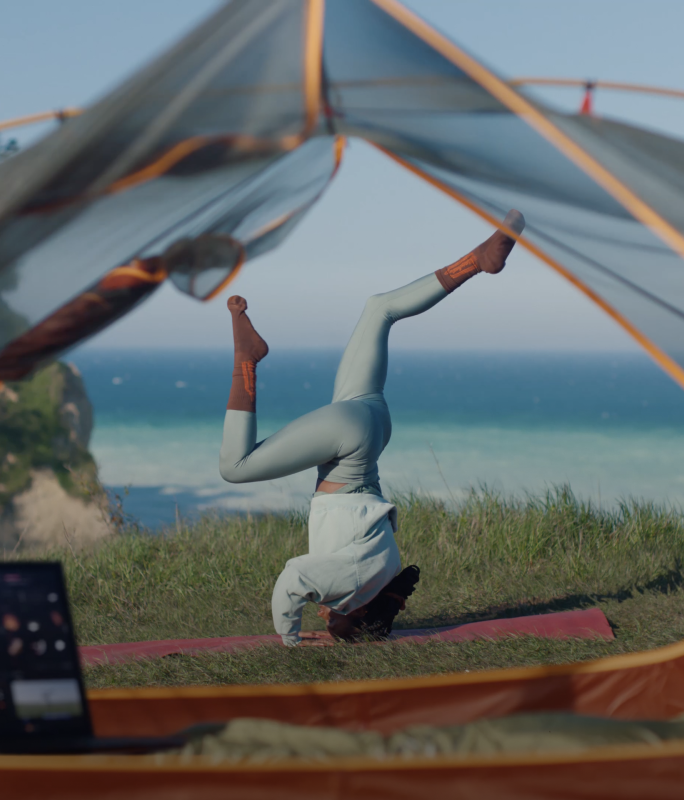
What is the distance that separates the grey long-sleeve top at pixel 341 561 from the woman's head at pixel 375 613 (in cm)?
14

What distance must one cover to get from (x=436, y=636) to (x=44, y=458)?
11.4 metres

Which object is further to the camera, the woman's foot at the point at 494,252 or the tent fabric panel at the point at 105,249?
the woman's foot at the point at 494,252

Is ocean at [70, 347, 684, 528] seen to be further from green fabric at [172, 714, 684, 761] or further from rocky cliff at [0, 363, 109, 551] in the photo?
green fabric at [172, 714, 684, 761]

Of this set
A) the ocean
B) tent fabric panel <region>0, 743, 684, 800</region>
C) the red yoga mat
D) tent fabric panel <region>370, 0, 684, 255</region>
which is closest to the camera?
tent fabric panel <region>0, 743, 684, 800</region>

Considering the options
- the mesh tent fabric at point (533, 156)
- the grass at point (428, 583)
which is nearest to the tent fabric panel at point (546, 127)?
the mesh tent fabric at point (533, 156)

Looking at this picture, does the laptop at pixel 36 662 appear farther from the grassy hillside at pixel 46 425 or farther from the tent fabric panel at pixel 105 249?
the grassy hillside at pixel 46 425

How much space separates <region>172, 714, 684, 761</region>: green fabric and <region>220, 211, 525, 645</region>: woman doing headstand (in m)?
1.18

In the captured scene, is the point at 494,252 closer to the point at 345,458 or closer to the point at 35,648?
the point at 345,458

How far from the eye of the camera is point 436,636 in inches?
131

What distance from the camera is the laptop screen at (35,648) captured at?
158 centimetres

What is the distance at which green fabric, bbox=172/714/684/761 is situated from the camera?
1.62m

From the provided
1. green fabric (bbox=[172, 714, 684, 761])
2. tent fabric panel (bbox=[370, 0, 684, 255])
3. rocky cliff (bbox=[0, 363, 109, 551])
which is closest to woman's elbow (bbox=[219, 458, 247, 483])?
green fabric (bbox=[172, 714, 684, 761])

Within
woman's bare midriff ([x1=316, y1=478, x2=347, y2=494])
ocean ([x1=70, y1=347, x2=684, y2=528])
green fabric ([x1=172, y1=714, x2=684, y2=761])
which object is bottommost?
ocean ([x1=70, y1=347, x2=684, y2=528])

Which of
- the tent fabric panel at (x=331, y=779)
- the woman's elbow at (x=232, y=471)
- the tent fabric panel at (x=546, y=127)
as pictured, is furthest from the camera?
the woman's elbow at (x=232, y=471)
